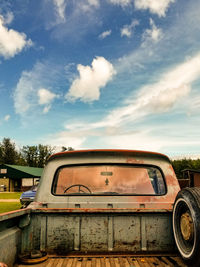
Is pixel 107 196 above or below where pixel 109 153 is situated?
below

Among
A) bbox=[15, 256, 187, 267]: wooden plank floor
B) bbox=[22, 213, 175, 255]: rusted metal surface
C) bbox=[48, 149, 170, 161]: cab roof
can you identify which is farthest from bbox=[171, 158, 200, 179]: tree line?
bbox=[15, 256, 187, 267]: wooden plank floor

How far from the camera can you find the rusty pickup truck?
8.48 feet

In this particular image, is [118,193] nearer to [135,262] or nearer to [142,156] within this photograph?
[142,156]

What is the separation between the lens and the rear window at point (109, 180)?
338cm

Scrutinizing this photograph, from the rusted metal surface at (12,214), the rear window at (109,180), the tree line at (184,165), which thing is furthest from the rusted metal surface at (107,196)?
the tree line at (184,165)

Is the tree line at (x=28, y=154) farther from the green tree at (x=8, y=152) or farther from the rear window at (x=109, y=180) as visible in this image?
the rear window at (x=109, y=180)

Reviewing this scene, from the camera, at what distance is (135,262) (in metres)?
2.66

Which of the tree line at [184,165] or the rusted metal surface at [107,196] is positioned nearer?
the rusted metal surface at [107,196]

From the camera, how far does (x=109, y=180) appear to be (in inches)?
137

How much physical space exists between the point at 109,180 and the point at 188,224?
1.28m

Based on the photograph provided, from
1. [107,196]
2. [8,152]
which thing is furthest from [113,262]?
[8,152]

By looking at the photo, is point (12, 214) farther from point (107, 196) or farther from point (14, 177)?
point (14, 177)

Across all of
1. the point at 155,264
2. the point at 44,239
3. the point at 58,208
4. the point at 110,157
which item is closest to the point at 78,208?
the point at 58,208

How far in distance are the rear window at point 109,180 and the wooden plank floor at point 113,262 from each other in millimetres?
823
